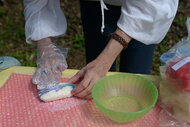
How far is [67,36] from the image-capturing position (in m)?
2.45

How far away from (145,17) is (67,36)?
5.24 ft

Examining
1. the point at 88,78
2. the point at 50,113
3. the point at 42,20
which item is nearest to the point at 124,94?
the point at 88,78

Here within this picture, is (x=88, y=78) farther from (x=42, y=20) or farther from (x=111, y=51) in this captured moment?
(x=42, y=20)

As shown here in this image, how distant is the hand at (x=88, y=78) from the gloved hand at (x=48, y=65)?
3.1 inches

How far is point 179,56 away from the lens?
2.87 ft

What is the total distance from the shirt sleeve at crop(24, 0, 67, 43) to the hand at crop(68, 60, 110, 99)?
222mm

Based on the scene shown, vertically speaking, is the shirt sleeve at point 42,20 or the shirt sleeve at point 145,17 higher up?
the shirt sleeve at point 145,17

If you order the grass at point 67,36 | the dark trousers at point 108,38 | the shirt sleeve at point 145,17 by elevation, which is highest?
the shirt sleeve at point 145,17

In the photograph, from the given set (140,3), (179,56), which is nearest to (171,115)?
(179,56)

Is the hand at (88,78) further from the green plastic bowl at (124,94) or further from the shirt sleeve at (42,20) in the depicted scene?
the shirt sleeve at (42,20)

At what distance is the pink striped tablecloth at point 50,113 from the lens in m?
0.83

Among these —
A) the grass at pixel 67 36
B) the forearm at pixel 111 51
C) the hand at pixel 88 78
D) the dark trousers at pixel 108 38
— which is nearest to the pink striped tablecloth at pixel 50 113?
the hand at pixel 88 78

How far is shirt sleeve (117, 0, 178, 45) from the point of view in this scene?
2.93ft

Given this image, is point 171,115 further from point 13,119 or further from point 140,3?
point 13,119
